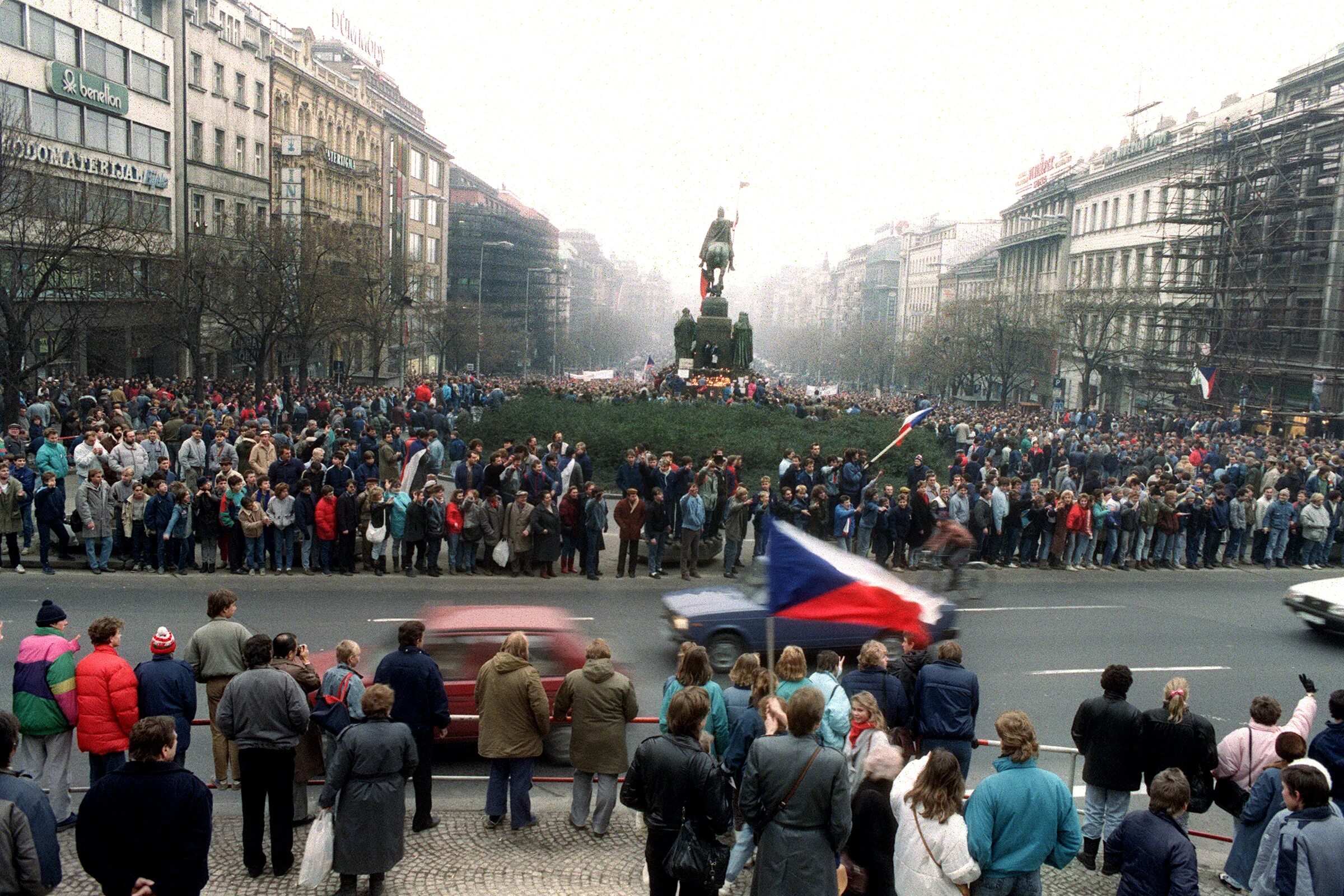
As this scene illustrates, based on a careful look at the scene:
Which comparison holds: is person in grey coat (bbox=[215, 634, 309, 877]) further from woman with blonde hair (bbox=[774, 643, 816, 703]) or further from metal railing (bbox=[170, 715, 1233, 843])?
woman with blonde hair (bbox=[774, 643, 816, 703])

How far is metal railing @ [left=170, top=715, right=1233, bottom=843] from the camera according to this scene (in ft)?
26.8

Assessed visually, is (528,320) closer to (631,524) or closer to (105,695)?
(631,524)

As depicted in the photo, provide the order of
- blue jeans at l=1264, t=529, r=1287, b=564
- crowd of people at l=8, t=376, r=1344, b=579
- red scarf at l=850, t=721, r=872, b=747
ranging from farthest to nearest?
1. blue jeans at l=1264, t=529, r=1287, b=564
2. crowd of people at l=8, t=376, r=1344, b=579
3. red scarf at l=850, t=721, r=872, b=747

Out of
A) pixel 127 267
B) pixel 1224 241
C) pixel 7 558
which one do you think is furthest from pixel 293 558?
pixel 1224 241

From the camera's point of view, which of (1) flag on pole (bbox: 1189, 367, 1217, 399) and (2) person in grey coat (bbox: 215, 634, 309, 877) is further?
(1) flag on pole (bbox: 1189, 367, 1217, 399)

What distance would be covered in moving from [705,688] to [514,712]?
4.80ft

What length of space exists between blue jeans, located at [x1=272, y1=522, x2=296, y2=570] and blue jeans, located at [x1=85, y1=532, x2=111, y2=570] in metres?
2.32

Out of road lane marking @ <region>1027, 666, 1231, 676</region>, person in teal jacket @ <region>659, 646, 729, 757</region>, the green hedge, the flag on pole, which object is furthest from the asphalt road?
the flag on pole

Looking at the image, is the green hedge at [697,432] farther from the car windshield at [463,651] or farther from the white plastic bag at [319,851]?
the white plastic bag at [319,851]

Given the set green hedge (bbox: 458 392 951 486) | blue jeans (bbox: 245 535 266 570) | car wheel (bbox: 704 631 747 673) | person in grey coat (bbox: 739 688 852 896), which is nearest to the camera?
person in grey coat (bbox: 739 688 852 896)

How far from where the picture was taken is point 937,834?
5.54 m

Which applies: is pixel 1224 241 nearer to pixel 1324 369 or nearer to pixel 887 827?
pixel 1324 369

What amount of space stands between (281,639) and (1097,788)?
5.73 m

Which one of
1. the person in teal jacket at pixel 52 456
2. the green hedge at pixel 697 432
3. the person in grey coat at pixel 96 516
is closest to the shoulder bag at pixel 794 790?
the person in grey coat at pixel 96 516
